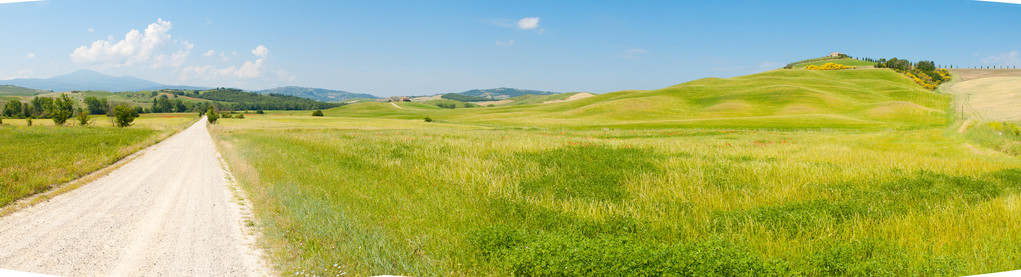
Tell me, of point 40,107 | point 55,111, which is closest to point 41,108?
point 40,107

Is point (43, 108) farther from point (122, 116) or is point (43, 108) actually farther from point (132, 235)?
point (132, 235)

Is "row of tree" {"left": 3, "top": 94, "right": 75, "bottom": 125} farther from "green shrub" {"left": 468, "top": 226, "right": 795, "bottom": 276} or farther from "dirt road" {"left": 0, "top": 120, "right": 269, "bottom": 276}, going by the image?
"green shrub" {"left": 468, "top": 226, "right": 795, "bottom": 276}

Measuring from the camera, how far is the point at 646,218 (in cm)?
591

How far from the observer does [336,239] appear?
228 inches

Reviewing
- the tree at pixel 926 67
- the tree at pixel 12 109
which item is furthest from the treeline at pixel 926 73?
the tree at pixel 12 109

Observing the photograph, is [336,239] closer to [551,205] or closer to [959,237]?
[551,205]

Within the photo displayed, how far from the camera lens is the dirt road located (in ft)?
17.3

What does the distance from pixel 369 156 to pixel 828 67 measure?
623 ft

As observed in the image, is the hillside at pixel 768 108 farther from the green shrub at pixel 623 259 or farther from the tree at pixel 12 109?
the tree at pixel 12 109

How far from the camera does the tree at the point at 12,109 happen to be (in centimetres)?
5842

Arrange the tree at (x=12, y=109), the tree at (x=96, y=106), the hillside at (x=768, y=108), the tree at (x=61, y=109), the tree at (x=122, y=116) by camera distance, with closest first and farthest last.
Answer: the tree at (x=61, y=109)
the hillside at (x=768, y=108)
the tree at (x=122, y=116)
the tree at (x=12, y=109)
the tree at (x=96, y=106)

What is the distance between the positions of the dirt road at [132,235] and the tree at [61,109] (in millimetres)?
58721

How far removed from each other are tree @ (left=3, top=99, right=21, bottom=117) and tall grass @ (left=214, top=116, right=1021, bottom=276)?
256 ft

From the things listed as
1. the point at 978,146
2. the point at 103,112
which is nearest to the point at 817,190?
the point at 978,146
